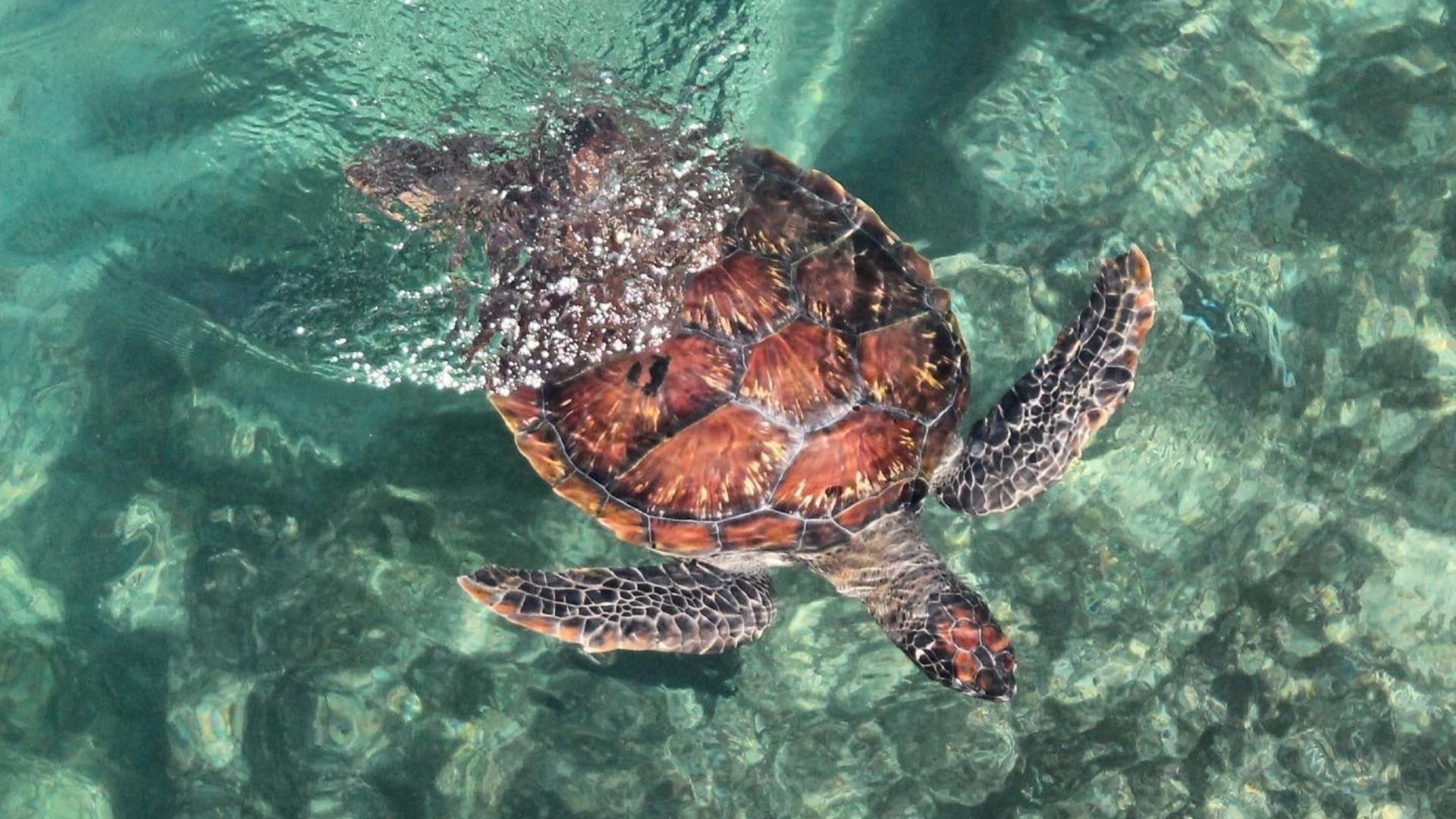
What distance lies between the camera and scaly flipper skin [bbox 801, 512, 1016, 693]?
14.0ft

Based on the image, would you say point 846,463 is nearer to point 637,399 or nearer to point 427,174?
point 637,399

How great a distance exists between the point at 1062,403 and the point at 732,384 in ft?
5.76

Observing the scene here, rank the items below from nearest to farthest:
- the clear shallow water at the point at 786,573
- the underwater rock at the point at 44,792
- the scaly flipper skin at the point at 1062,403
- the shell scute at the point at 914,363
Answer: the shell scute at the point at 914,363 → the scaly flipper skin at the point at 1062,403 → the clear shallow water at the point at 786,573 → the underwater rock at the point at 44,792

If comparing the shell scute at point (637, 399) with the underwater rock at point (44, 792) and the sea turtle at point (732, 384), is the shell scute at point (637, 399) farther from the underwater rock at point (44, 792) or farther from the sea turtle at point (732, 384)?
the underwater rock at point (44, 792)

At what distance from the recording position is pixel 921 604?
177 inches

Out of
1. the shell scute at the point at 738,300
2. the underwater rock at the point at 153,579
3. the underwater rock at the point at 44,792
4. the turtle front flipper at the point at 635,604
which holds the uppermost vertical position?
the shell scute at the point at 738,300

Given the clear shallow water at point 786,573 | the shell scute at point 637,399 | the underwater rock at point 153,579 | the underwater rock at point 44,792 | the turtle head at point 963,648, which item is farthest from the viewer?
the underwater rock at point 153,579

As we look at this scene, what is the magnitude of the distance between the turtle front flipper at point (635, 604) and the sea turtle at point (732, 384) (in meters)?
0.01

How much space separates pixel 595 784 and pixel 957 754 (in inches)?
72.2

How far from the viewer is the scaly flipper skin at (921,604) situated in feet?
14.0

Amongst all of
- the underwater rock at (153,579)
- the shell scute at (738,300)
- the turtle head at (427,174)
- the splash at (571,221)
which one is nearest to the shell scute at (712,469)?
the shell scute at (738,300)

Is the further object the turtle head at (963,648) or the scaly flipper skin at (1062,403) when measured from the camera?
the scaly flipper skin at (1062,403)

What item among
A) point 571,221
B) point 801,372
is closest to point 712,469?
point 801,372

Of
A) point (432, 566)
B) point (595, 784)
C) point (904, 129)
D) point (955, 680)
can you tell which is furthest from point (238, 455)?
point (904, 129)
